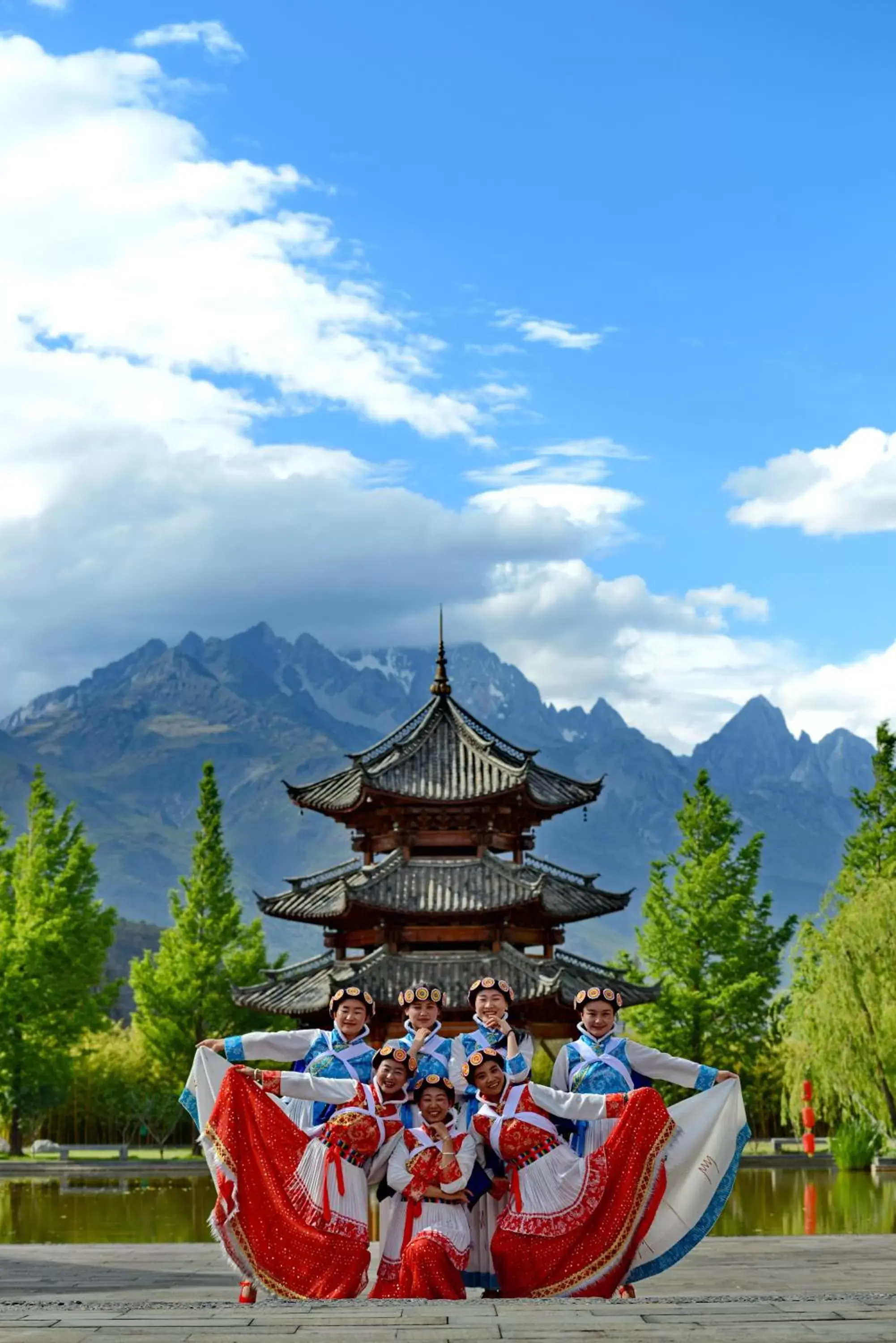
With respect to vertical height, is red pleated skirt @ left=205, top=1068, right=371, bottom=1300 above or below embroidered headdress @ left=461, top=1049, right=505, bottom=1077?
below

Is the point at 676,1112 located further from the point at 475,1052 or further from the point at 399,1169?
the point at 399,1169

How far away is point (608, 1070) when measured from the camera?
9.48 metres

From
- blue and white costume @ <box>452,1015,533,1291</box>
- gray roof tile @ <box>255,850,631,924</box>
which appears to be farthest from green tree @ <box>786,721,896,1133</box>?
blue and white costume @ <box>452,1015,533,1291</box>

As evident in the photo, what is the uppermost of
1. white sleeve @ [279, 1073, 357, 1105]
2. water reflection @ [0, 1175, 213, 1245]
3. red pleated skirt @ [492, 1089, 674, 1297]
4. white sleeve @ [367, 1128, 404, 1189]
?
white sleeve @ [279, 1073, 357, 1105]

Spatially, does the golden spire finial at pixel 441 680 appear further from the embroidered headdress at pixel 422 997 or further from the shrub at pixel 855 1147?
the embroidered headdress at pixel 422 997

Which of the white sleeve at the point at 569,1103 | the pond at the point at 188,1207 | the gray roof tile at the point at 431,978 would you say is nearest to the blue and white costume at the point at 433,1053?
the white sleeve at the point at 569,1103

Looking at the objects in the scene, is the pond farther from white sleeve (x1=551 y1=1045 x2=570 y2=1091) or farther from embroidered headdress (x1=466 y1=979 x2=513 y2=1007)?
embroidered headdress (x1=466 y1=979 x2=513 y2=1007)

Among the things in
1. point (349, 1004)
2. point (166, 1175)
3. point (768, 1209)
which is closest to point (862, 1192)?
point (768, 1209)

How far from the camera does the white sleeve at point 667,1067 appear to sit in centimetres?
956

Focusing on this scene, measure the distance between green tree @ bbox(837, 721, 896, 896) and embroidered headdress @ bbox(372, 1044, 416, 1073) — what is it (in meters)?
31.2

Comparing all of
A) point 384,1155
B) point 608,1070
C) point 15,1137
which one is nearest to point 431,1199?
point 384,1155

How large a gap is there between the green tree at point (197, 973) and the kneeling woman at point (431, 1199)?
2934cm

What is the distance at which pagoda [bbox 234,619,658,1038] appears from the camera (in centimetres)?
2506

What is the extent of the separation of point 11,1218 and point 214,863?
17720 mm
